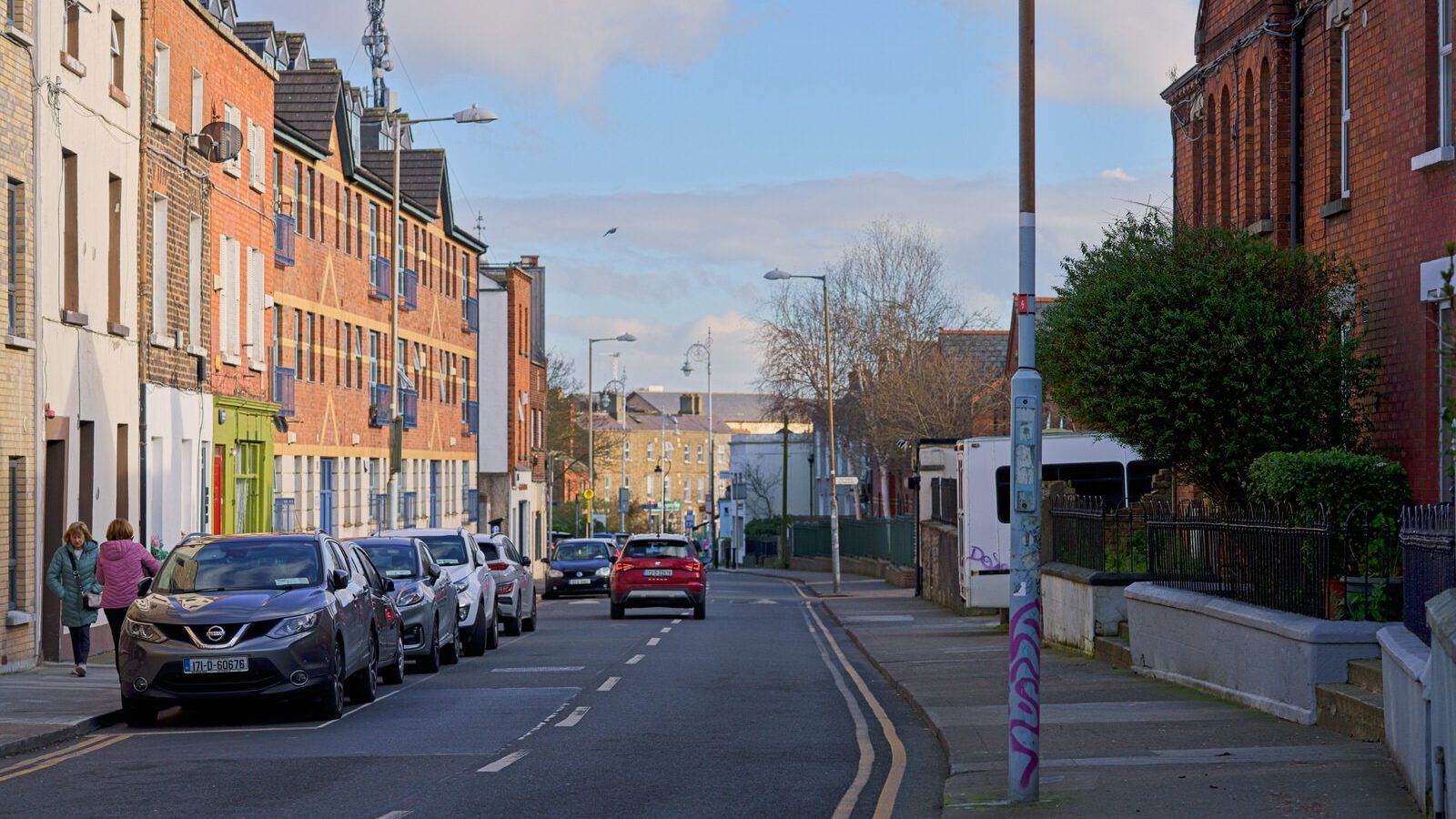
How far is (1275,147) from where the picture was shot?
23125 mm

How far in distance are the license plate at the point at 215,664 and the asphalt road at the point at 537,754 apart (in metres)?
0.54

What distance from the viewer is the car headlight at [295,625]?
1577 centimetres

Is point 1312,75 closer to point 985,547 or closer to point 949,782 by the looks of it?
point 985,547

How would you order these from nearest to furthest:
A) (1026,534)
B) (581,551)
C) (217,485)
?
(1026,534) < (217,485) < (581,551)

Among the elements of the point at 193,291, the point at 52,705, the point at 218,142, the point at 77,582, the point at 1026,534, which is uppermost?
the point at 218,142

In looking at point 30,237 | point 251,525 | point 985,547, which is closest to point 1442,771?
point 30,237

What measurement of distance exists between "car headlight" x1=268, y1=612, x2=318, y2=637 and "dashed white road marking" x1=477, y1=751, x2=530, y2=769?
2.87m

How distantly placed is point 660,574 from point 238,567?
1769 centimetres

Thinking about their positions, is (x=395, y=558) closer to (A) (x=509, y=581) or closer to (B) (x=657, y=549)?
(A) (x=509, y=581)

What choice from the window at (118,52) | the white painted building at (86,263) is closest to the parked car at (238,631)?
the white painted building at (86,263)

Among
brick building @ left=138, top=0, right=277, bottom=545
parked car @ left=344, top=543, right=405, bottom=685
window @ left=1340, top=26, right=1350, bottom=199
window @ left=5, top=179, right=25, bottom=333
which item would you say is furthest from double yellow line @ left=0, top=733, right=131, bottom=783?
window @ left=1340, top=26, right=1350, bottom=199

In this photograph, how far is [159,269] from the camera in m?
28.1

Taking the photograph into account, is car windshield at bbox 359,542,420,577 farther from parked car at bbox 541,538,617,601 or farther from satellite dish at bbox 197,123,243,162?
parked car at bbox 541,538,617,601

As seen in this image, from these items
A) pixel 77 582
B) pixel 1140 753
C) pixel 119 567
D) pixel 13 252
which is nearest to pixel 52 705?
pixel 119 567
